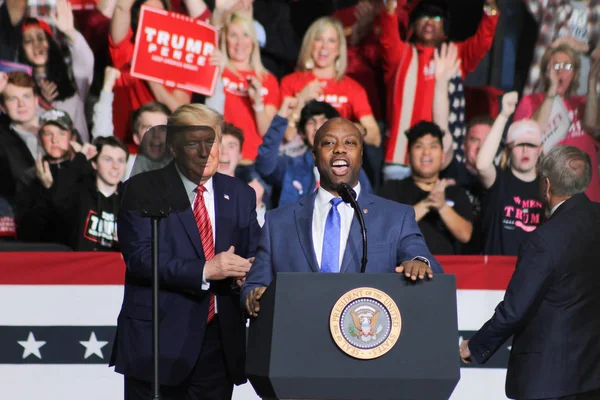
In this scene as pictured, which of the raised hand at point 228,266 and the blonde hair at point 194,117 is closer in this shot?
the raised hand at point 228,266

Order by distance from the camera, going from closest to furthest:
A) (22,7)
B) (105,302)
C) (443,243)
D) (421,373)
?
(421,373) < (105,302) < (443,243) < (22,7)

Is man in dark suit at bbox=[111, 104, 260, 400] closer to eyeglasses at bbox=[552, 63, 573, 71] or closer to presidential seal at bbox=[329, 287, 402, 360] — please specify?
presidential seal at bbox=[329, 287, 402, 360]

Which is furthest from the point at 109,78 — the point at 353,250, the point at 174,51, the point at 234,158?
the point at 353,250

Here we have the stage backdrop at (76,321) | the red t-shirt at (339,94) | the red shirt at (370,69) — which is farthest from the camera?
the red shirt at (370,69)

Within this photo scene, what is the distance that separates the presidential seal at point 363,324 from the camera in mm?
3047

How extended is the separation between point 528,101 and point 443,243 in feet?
5.26

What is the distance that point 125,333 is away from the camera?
3.96 meters

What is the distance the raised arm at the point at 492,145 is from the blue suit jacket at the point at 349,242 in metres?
3.20

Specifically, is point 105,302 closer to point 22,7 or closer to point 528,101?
point 22,7

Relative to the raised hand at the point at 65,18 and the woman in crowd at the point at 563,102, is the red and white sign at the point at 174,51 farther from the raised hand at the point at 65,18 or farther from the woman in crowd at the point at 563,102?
the woman in crowd at the point at 563,102

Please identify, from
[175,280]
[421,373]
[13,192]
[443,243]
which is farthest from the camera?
[13,192]

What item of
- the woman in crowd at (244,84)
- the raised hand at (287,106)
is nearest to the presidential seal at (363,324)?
the raised hand at (287,106)

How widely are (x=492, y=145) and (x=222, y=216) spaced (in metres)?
3.23

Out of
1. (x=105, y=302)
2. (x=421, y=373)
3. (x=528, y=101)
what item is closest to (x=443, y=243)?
(x=528, y=101)
